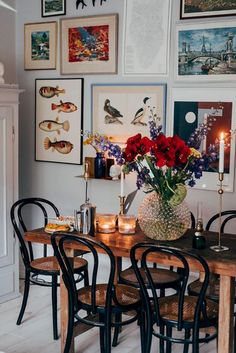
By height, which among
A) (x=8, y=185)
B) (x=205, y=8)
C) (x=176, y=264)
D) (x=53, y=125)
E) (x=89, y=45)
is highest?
(x=205, y=8)

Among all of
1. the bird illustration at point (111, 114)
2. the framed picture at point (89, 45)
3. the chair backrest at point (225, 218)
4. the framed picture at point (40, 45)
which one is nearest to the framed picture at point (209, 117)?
the chair backrest at point (225, 218)

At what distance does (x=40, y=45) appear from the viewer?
475cm

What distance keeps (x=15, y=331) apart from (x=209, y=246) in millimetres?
1617

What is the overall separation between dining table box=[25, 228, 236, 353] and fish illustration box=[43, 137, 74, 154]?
1447 millimetres

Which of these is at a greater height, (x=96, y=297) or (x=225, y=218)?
(x=225, y=218)

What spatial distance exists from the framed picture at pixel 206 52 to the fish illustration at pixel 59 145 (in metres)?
1.20

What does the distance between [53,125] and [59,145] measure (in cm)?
19

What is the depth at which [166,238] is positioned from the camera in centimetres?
305

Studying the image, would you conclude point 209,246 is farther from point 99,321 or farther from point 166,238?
point 99,321

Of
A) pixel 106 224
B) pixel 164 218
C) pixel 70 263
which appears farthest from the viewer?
pixel 106 224

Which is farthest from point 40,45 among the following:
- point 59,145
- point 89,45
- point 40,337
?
point 40,337

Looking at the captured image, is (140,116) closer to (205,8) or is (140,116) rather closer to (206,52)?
(206,52)

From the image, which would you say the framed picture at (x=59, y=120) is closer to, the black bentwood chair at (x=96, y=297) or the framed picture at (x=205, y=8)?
the framed picture at (x=205, y=8)

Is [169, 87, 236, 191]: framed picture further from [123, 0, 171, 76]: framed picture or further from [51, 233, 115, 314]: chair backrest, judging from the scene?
[51, 233, 115, 314]: chair backrest
